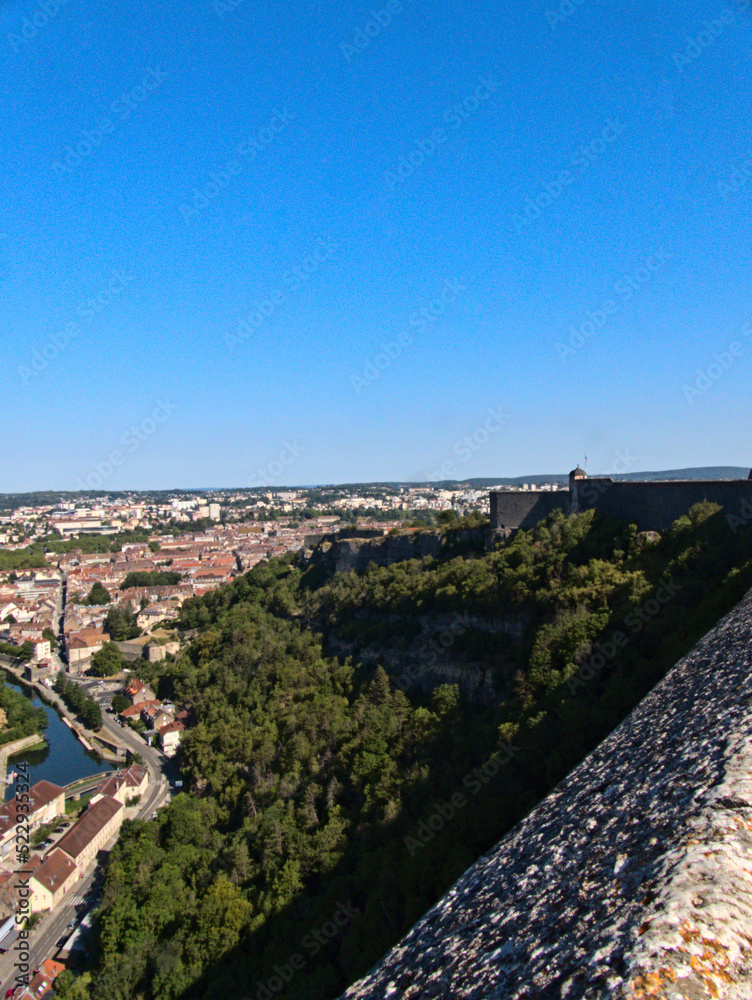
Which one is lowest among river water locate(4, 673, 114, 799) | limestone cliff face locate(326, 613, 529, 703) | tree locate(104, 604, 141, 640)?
river water locate(4, 673, 114, 799)

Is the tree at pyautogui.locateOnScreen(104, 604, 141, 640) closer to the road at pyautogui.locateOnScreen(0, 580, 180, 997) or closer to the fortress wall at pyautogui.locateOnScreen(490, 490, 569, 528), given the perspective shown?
the road at pyautogui.locateOnScreen(0, 580, 180, 997)

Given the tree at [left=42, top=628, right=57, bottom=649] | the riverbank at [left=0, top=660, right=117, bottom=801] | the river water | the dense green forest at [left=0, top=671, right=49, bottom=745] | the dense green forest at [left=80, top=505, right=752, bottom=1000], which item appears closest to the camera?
the dense green forest at [left=80, top=505, right=752, bottom=1000]

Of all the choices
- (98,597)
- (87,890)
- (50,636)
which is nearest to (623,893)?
(87,890)

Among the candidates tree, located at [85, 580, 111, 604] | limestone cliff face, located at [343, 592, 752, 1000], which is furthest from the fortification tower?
tree, located at [85, 580, 111, 604]

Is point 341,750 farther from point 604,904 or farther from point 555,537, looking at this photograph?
point 604,904

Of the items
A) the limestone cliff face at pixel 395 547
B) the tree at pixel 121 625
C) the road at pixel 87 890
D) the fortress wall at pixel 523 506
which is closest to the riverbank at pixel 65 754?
the road at pixel 87 890

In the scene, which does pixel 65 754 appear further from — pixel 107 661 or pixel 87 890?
pixel 87 890

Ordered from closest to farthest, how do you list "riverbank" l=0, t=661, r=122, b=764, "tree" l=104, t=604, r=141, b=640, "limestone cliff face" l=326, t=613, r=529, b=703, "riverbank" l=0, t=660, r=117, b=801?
"limestone cliff face" l=326, t=613, r=529, b=703, "riverbank" l=0, t=660, r=117, b=801, "riverbank" l=0, t=661, r=122, b=764, "tree" l=104, t=604, r=141, b=640
